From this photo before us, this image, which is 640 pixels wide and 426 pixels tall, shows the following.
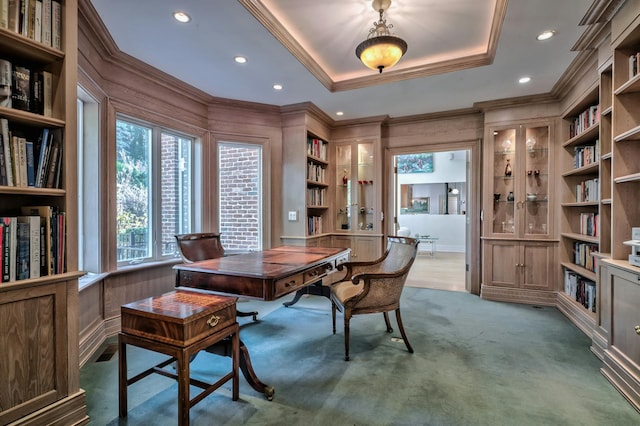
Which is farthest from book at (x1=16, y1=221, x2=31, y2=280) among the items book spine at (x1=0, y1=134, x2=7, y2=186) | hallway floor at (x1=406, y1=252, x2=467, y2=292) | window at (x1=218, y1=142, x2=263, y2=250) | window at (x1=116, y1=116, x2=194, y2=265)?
hallway floor at (x1=406, y1=252, x2=467, y2=292)

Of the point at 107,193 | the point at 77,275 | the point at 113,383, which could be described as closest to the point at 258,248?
the point at 107,193

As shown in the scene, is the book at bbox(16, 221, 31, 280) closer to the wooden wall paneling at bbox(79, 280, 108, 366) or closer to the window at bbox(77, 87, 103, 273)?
the wooden wall paneling at bbox(79, 280, 108, 366)

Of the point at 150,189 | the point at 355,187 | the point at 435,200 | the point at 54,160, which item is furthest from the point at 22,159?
the point at 435,200

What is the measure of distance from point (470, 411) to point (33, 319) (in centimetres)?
243

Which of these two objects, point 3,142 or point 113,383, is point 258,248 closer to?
point 113,383

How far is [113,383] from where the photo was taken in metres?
2.00

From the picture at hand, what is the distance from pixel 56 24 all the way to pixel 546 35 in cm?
347

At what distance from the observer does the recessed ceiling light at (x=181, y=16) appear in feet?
7.20

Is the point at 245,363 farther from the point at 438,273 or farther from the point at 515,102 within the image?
the point at 438,273

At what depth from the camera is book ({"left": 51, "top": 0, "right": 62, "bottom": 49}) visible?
5.14ft

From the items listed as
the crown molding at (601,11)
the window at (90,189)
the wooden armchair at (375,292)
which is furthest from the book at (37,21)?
the crown molding at (601,11)

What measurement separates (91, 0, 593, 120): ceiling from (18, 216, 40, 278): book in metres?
1.62

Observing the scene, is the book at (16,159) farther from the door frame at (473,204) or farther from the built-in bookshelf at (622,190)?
the door frame at (473,204)

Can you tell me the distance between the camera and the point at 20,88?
149 centimetres
